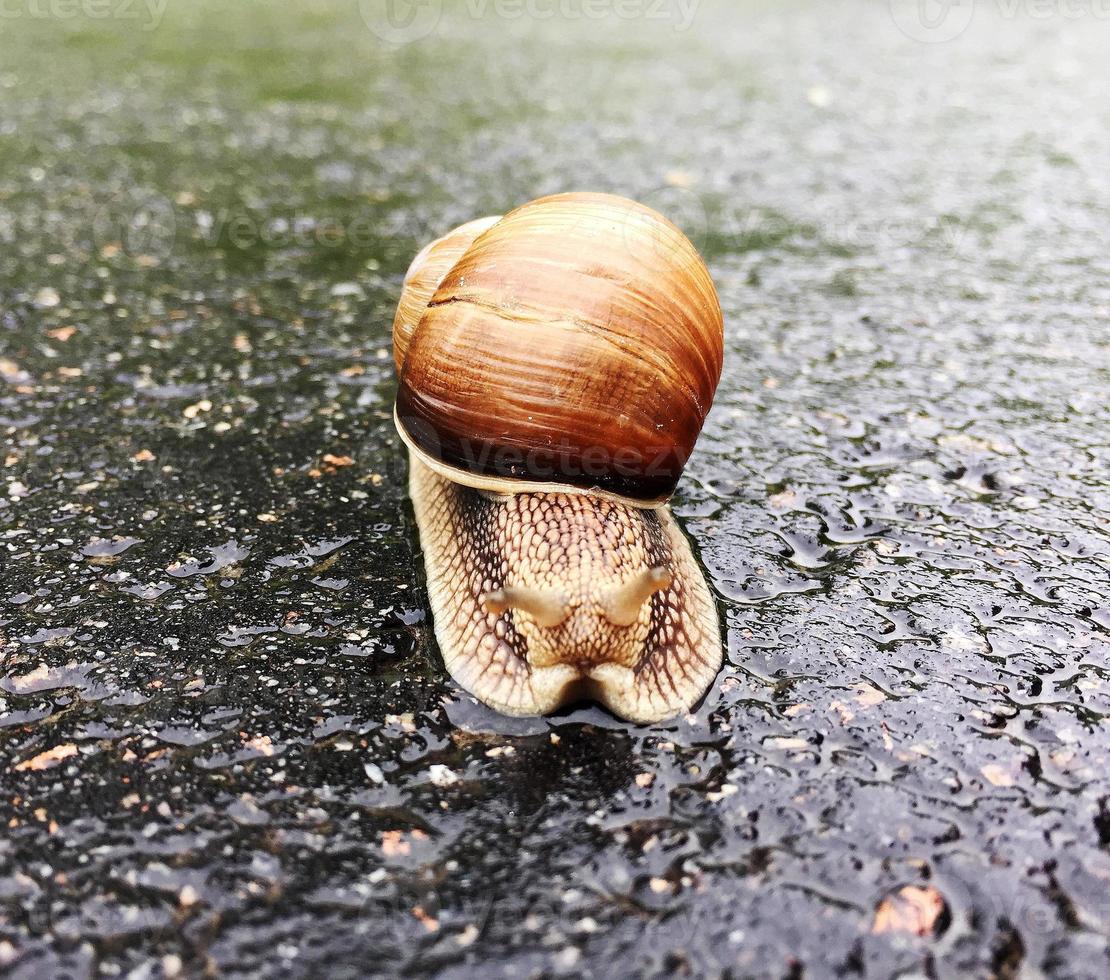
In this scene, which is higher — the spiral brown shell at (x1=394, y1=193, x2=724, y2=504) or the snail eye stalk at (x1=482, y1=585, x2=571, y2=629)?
the spiral brown shell at (x1=394, y1=193, x2=724, y2=504)

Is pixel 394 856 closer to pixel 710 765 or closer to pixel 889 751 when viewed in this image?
pixel 710 765

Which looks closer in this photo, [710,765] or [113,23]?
[710,765]

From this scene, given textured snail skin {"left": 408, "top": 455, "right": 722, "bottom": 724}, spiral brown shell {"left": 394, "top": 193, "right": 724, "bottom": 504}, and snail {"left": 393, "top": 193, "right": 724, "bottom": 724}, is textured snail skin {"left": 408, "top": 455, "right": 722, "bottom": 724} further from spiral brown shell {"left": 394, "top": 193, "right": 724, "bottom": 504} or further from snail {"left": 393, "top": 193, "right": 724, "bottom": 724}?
spiral brown shell {"left": 394, "top": 193, "right": 724, "bottom": 504}

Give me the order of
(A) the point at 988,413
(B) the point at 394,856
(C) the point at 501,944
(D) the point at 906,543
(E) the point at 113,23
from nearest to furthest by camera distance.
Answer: (C) the point at 501,944, (B) the point at 394,856, (D) the point at 906,543, (A) the point at 988,413, (E) the point at 113,23

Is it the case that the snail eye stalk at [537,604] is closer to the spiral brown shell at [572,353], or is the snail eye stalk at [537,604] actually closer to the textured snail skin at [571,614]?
the textured snail skin at [571,614]

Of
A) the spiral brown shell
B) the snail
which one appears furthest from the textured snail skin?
the spiral brown shell

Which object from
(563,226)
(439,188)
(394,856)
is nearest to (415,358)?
(563,226)

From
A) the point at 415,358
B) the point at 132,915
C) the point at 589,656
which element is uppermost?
the point at 415,358

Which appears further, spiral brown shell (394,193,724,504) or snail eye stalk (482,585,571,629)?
spiral brown shell (394,193,724,504)

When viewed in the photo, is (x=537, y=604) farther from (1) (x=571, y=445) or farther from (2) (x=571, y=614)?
(1) (x=571, y=445)
